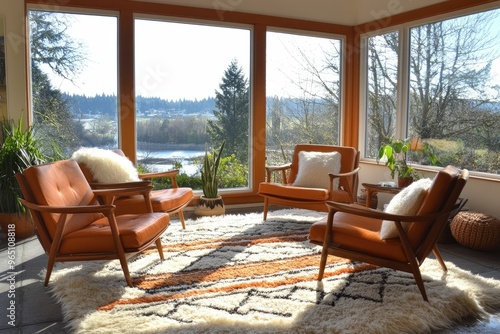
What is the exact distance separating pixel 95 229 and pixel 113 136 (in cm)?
245

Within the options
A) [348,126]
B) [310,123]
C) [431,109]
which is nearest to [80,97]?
[310,123]

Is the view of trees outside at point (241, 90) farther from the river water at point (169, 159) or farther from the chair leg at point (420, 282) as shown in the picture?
the chair leg at point (420, 282)

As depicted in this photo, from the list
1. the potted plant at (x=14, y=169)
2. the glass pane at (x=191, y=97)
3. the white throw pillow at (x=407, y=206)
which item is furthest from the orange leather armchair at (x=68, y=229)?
the glass pane at (x=191, y=97)

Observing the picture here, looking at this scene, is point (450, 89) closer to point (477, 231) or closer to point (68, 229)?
point (477, 231)

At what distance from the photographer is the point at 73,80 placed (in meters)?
5.23

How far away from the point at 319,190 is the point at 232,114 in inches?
77.1

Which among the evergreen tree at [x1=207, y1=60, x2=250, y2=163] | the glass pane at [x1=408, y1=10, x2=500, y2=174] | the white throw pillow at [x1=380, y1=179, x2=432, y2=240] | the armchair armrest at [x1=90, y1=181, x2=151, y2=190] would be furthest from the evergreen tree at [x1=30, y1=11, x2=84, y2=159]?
the glass pane at [x1=408, y1=10, x2=500, y2=174]

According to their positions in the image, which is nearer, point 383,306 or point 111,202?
point 383,306

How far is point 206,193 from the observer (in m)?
5.46

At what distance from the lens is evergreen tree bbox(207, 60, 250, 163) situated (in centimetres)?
607

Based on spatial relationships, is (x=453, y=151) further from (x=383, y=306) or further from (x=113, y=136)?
(x=113, y=136)

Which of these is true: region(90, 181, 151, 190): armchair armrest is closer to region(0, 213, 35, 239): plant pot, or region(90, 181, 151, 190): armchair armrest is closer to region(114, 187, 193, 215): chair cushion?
region(114, 187, 193, 215): chair cushion

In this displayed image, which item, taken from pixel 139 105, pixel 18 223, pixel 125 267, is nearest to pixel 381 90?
pixel 139 105

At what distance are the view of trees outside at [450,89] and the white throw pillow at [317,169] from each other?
1322 millimetres
